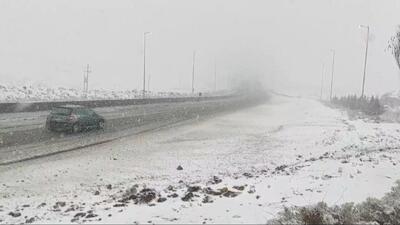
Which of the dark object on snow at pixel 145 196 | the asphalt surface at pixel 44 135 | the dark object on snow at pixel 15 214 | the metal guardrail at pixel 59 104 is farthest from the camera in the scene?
the metal guardrail at pixel 59 104

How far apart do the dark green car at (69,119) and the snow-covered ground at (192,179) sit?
119 inches

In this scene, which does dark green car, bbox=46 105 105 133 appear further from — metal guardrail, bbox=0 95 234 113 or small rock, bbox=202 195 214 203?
small rock, bbox=202 195 214 203

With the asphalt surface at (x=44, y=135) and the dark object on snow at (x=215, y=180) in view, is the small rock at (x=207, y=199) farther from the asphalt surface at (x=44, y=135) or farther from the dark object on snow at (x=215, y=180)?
the asphalt surface at (x=44, y=135)

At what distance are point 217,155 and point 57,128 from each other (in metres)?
9.68

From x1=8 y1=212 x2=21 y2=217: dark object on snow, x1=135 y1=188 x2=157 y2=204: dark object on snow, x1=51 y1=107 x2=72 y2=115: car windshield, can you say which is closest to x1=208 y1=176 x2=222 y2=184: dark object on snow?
x1=135 y1=188 x2=157 y2=204: dark object on snow

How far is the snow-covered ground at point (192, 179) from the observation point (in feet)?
31.8

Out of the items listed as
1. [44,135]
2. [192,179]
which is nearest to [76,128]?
[44,135]

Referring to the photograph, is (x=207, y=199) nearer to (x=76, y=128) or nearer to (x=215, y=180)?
(x=215, y=180)

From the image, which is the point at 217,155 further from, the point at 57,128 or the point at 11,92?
the point at 11,92

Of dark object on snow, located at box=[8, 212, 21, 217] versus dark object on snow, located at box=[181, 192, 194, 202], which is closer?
dark object on snow, located at box=[8, 212, 21, 217]

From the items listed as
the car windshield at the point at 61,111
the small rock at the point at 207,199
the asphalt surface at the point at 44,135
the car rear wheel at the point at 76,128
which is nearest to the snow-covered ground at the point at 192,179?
the small rock at the point at 207,199

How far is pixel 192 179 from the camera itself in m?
15.4

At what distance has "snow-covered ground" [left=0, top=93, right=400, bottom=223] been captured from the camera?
31.8 feet

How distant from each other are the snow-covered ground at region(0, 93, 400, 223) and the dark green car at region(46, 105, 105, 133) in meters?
3.02
